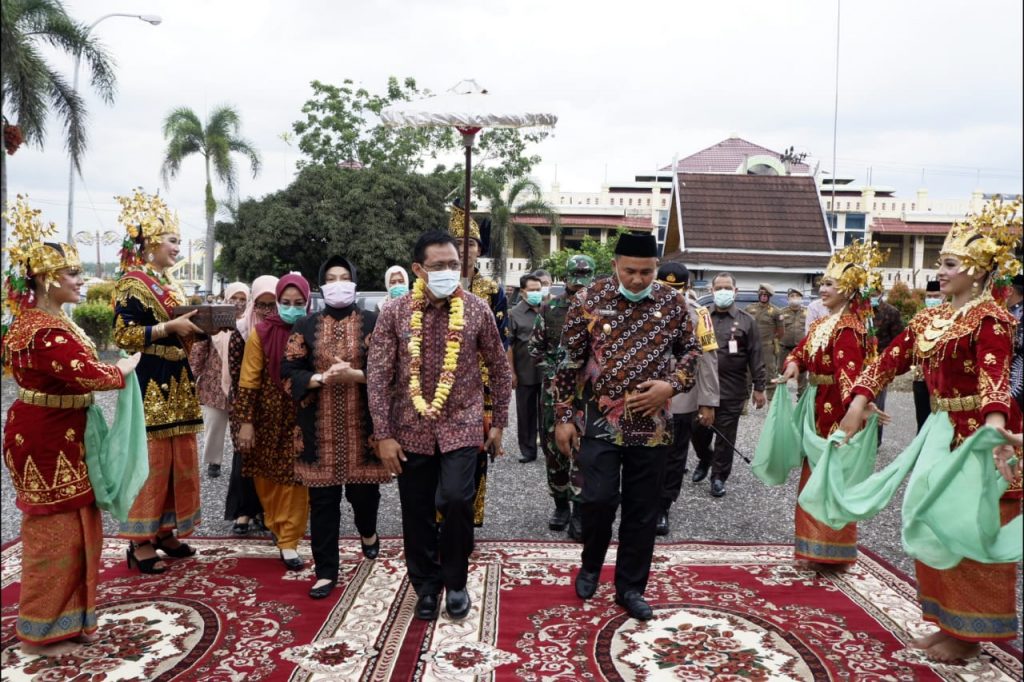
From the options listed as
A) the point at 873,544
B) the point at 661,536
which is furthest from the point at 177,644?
the point at 873,544

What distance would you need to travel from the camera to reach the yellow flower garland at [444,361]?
3.83 m

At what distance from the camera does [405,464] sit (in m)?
3.93

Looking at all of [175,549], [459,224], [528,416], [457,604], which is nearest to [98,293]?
[459,224]

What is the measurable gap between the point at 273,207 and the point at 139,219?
656 inches

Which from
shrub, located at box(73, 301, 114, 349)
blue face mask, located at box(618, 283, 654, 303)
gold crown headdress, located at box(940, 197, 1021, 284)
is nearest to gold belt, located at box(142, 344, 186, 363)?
blue face mask, located at box(618, 283, 654, 303)

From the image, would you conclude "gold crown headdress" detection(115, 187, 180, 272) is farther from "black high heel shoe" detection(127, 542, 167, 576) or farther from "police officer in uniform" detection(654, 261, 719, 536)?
"police officer in uniform" detection(654, 261, 719, 536)

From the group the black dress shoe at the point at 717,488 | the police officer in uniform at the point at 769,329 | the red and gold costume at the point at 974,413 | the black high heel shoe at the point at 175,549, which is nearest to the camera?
the red and gold costume at the point at 974,413

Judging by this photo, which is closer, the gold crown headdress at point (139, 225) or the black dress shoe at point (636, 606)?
the black dress shoe at point (636, 606)

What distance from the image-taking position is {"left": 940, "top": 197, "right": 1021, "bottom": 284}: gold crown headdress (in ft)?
11.3

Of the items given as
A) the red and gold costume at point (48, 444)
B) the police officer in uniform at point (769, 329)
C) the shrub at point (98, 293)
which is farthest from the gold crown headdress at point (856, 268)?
the shrub at point (98, 293)

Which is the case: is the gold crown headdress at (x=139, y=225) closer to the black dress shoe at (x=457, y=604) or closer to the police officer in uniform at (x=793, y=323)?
the black dress shoe at (x=457, y=604)

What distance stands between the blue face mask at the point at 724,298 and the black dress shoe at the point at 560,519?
223cm

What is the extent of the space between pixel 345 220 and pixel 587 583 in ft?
56.7

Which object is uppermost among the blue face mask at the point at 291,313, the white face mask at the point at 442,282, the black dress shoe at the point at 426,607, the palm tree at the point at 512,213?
the palm tree at the point at 512,213
